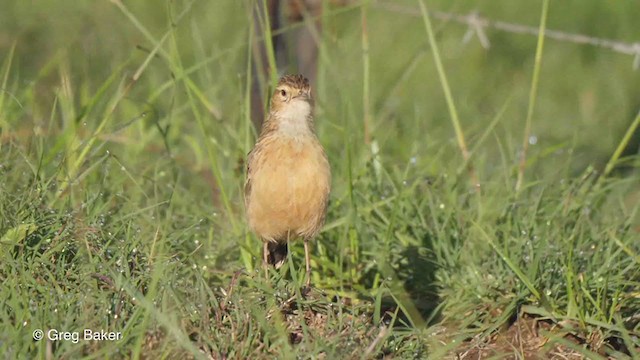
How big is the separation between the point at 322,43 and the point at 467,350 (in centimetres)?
190

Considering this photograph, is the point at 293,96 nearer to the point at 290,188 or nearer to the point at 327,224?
the point at 290,188

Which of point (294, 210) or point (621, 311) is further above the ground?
point (294, 210)

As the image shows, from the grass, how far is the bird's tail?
0.07 metres

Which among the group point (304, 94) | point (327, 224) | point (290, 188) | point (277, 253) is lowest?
point (277, 253)

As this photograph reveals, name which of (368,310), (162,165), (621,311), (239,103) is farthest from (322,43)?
(621,311)

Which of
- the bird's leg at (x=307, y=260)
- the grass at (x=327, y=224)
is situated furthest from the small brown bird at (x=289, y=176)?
the grass at (x=327, y=224)

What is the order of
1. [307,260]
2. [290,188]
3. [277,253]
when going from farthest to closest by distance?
[277,253]
[307,260]
[290,188]

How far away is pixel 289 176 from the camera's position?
493cm

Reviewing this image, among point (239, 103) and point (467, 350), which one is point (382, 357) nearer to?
point (467, 350)

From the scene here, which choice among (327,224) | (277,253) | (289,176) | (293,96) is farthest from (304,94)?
(277,253)

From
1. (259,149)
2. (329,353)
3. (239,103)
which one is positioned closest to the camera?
(329,353)

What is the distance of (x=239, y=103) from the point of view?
5.55 metres

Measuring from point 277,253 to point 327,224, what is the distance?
26cm

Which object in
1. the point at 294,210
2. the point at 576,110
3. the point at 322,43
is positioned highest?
the point at 322,43
